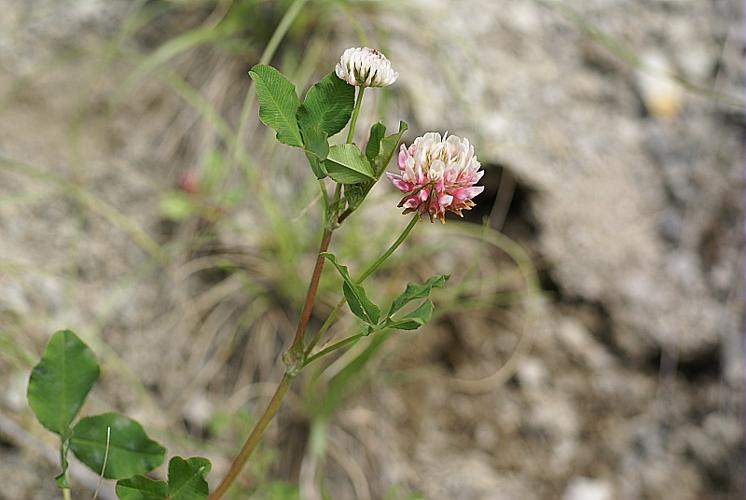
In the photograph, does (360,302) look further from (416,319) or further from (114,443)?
(114,443)

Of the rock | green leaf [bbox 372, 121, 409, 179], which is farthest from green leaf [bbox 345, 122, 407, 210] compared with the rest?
the rock

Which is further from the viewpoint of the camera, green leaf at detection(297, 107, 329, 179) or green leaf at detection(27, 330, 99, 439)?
green leaf at detection(27, 330, 99, 439)

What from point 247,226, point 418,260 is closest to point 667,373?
point 418,260

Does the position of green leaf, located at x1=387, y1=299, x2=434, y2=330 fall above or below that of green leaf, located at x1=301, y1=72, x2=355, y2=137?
below

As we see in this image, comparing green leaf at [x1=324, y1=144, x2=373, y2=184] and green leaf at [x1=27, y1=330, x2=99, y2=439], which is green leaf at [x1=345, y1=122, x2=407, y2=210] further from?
green leaf at [x1=27, y1=330, x2=99, y2=439]

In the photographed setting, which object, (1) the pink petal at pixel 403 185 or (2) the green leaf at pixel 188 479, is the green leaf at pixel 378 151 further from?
(2) the green leaf at pixel 188 479

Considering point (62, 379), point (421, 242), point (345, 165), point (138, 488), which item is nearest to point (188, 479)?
point (138, 488)

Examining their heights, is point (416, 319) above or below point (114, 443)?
above
